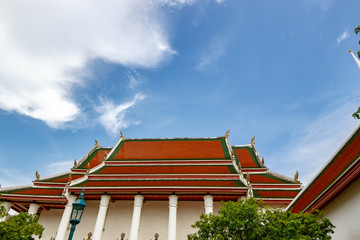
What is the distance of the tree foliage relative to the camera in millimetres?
7159

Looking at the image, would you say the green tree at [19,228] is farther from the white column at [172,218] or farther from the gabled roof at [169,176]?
the white column at [172,218]

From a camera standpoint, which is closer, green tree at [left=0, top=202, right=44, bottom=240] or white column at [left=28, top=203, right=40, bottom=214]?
green tree at [left=0, top=202, right=44, bottom=240]

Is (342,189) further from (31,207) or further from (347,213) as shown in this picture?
(31,207)

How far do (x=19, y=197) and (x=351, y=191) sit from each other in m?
17.5

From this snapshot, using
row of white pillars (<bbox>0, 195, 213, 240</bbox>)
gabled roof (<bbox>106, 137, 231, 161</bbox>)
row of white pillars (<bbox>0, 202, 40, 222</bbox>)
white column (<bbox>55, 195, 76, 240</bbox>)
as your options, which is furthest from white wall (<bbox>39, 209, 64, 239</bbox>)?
gabled roof (<bbox>106, 137, 231, 161</bbox>)

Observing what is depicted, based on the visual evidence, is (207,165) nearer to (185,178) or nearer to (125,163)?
(185,178)

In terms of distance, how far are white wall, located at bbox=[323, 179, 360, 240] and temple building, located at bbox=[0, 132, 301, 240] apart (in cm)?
610

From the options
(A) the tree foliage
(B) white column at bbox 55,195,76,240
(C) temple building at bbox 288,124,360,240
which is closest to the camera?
(C) temple building at bbox 288,124,360,240

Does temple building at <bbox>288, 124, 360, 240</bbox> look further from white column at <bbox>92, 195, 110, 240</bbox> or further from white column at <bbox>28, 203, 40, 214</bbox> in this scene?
white column at <bbox>28, 203, 40, 214</bbox>

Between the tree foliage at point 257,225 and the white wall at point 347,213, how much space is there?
34 cm

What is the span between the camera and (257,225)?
7.76 meters

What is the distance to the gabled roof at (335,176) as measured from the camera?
652 centimetres

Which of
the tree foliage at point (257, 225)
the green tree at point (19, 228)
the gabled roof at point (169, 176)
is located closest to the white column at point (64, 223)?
the gabled roof at point (169, 176)

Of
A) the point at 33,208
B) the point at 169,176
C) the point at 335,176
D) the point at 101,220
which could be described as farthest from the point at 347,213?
the point at 33,208
